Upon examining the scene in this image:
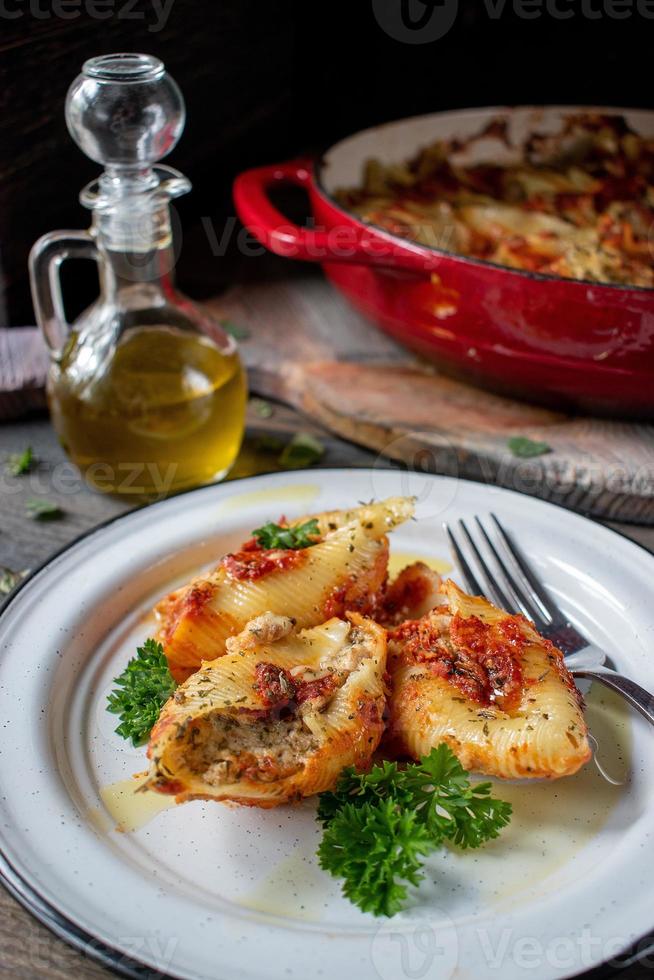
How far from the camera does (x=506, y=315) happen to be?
229 cm

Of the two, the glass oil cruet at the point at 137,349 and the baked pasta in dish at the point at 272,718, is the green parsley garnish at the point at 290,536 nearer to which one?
the baked pasta in dish at the point at 272,718

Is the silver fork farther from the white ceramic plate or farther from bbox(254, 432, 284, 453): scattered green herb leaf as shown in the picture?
bbox(254, 432, 284, 453): scattered green herb leaf

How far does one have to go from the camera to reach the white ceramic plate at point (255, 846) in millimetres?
1184

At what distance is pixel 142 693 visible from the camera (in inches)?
62.2

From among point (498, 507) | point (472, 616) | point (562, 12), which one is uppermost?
point (562, 12)

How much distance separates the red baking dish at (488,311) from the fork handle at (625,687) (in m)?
0.86

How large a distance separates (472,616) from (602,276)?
1.19 meters

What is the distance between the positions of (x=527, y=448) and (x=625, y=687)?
34.4 inches

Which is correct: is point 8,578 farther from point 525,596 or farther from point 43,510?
point 525,596

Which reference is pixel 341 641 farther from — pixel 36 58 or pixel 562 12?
pixel 562 12

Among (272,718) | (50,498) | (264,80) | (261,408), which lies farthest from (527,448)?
(264,80)

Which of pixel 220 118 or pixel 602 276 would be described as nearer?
pixel 602 276

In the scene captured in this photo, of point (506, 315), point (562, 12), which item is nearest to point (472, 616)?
point (506, 315)

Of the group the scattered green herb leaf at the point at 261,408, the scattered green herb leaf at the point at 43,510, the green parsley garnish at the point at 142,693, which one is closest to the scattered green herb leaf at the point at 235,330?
the scattered green herb leaf at the point at 261,408
